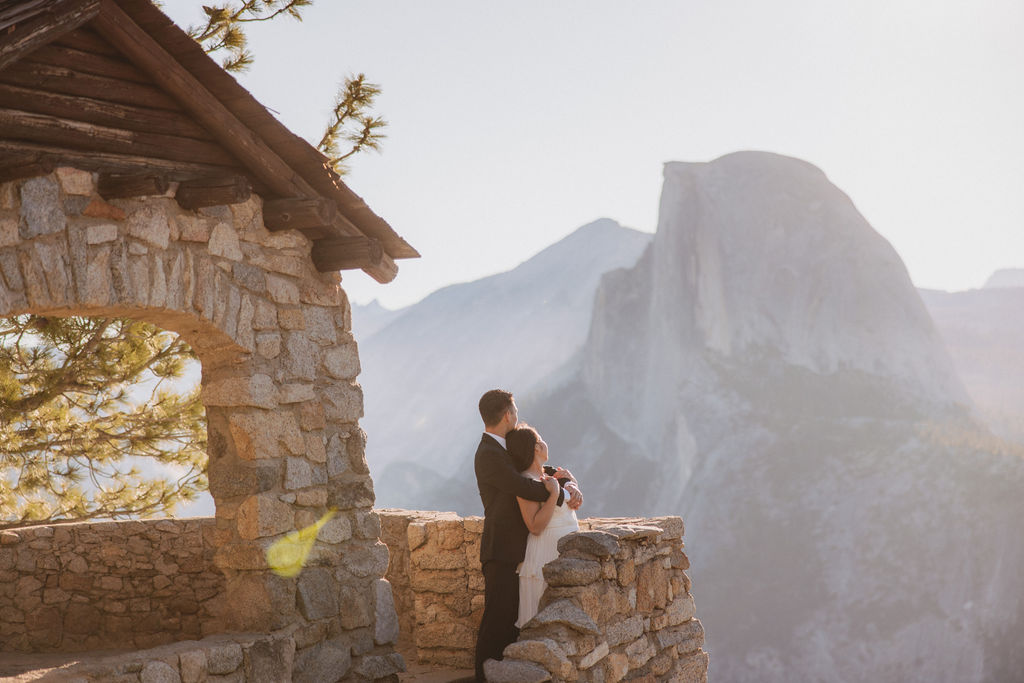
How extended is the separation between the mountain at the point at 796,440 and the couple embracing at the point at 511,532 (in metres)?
30.1

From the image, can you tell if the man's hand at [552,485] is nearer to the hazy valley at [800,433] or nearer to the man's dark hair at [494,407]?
the man's dark hair at [494,407]

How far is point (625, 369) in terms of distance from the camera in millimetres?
53625

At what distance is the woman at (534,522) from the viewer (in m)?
5.16

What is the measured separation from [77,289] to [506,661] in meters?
2.79

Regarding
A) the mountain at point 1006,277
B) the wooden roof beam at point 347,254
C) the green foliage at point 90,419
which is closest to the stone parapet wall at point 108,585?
the green foliage at point 90,419

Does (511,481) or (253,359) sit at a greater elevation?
(253,359)

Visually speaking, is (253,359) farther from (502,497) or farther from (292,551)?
(502,497)

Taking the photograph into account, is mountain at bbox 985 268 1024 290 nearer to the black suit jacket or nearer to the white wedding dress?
the white wedding dress

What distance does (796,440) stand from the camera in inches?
1628

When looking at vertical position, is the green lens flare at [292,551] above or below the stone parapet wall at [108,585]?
above

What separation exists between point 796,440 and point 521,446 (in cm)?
3859

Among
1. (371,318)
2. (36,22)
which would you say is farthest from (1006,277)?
(36,22)

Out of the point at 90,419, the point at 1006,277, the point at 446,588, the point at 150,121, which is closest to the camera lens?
the point at 150,121

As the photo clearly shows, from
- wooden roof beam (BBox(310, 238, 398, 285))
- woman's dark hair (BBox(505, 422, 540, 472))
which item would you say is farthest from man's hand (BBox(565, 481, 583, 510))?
wooden roof beam (BBox(310, 238, 398, 285))
